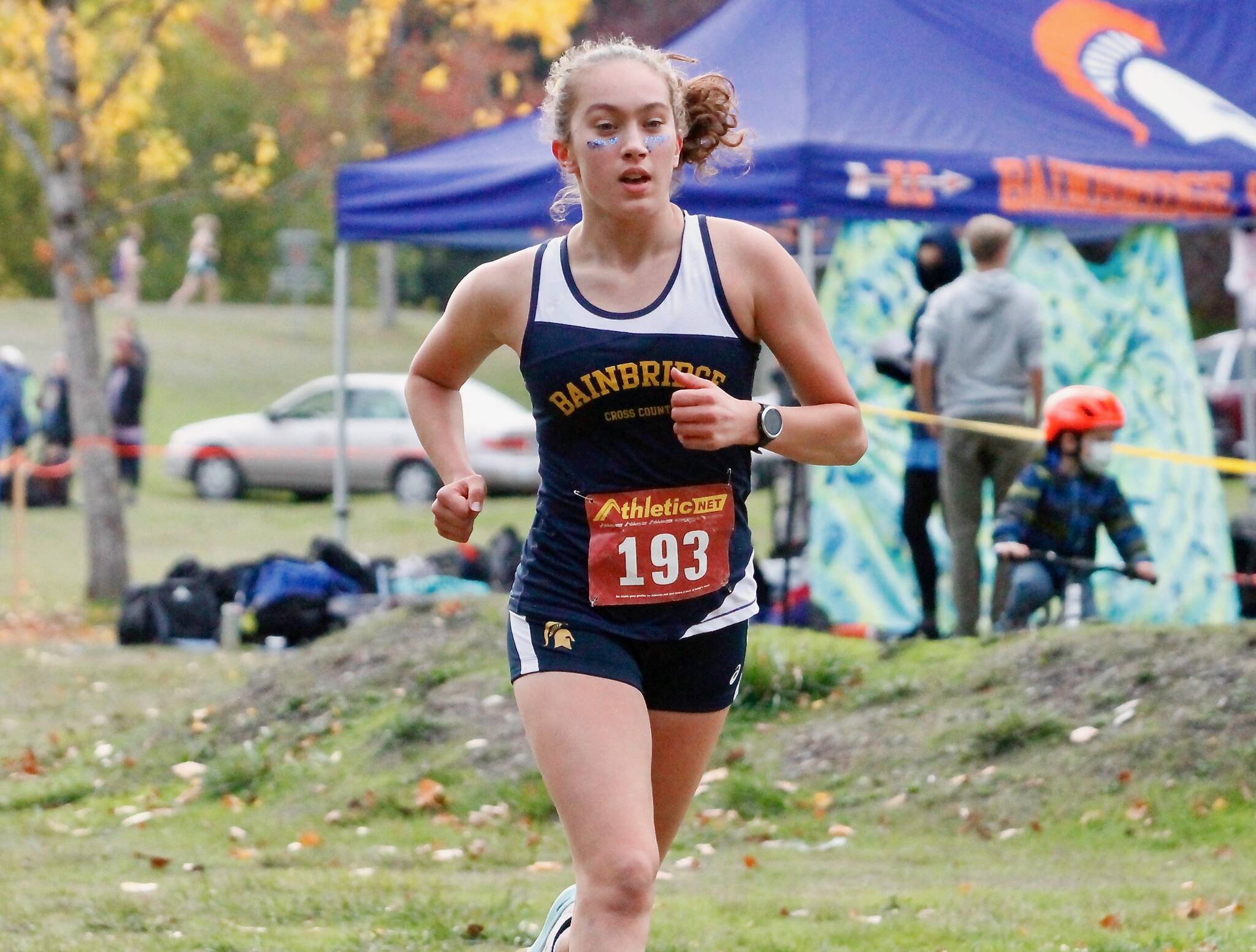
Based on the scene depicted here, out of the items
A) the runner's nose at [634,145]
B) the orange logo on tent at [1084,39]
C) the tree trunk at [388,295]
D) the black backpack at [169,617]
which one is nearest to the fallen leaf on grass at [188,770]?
the black backpack at [169,617]

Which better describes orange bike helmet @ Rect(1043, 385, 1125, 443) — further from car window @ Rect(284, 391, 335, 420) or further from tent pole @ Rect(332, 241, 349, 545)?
car window @ Rect(284, 391, 335, 420)

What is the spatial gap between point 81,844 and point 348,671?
196 cm

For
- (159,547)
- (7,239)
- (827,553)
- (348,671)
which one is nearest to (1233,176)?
(827,553)

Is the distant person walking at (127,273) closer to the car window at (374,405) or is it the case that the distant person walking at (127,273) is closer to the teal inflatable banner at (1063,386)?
the car window at (374,405)

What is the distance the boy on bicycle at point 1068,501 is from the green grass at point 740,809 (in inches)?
18.8

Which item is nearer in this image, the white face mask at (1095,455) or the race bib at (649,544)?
the race bib at (649,544)

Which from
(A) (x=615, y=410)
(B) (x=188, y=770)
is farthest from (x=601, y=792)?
(B) (x=188, y=770)

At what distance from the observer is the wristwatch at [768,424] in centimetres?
352

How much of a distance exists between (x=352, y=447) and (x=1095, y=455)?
590 inches

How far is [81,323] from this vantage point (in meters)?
13.8

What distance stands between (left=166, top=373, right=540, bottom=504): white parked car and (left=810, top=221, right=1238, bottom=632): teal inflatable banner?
36.7 ft

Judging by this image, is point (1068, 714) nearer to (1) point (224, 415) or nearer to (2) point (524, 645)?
(2) point (524, 645)

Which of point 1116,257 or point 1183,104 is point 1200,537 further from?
point 1183,104

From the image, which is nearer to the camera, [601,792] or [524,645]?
[601,792]
